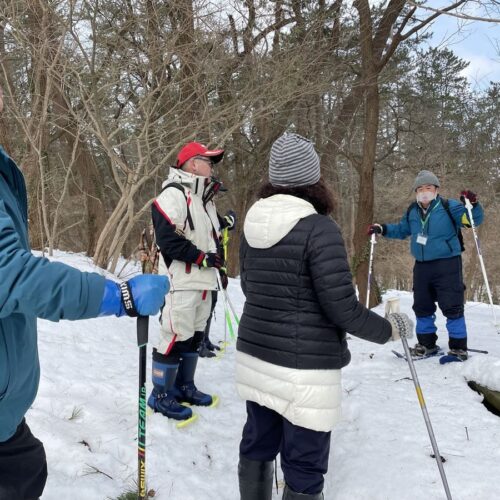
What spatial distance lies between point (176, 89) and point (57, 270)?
23.2 ft

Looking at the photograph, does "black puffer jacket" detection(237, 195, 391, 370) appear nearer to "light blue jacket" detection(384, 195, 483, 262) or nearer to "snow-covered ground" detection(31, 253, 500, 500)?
"snow-covered ground" detection(31, 253, 500, 500)

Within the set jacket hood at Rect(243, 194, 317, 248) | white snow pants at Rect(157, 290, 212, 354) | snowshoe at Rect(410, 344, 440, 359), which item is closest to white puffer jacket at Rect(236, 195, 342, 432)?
jacket hood at Rect(243, 194, 317, 248)

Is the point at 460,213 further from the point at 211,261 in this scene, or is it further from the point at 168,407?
the point at 168,407

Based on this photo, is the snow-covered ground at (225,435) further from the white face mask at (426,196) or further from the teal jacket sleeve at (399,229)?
the white face mask at (426,196)

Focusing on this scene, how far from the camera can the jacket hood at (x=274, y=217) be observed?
2.00 m

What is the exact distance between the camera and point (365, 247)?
8.22 m

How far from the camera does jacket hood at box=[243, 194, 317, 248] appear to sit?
78.7 inches

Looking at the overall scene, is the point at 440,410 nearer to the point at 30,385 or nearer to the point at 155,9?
the point at 30,385

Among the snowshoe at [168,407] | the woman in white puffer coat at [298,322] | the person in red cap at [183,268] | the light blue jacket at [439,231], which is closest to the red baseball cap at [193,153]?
the person in red cap at [183,268]

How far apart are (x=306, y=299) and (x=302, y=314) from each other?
0.23ft

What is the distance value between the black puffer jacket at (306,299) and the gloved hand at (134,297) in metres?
0.61

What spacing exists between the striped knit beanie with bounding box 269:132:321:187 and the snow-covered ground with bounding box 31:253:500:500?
1.78 metres

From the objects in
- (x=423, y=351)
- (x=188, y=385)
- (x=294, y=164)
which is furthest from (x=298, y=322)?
(x=423, y=351)

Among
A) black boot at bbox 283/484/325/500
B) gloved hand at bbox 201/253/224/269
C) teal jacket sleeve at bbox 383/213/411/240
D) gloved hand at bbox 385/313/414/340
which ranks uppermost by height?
teal jacket sleeve at bbox 383/213/411/240
